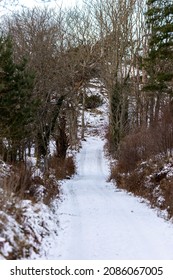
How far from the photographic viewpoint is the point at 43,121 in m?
20.7

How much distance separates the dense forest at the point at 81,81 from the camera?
17.1 m

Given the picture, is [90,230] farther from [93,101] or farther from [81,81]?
[93,101]

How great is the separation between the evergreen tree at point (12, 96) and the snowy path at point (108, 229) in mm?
4311

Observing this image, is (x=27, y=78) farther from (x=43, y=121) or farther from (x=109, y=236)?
(x=109, y=236)

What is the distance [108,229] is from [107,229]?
0.02 m

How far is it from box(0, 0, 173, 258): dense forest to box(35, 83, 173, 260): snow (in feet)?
3.12

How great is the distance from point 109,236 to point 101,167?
2050 cm

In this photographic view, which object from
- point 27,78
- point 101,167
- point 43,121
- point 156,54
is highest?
point 156,54

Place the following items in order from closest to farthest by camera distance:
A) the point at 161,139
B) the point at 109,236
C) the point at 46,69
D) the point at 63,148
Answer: the point at 109,236, the point at 161,139, the point at 46,69, the point at 63,148

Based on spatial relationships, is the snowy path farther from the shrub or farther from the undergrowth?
the shrub

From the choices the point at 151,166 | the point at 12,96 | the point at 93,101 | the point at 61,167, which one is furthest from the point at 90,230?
the point at 93,101
